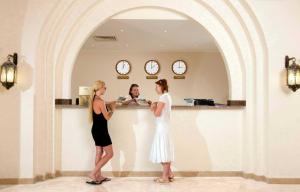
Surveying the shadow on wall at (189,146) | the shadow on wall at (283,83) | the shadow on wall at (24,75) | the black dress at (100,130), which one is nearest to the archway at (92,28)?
the shadow on wall at (24,75)

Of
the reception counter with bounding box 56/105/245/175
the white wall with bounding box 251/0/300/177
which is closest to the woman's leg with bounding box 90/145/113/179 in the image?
the reception counter with bounding box 56/105/245/175

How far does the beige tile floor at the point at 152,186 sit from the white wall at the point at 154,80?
8290mm

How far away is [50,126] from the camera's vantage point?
7.09m

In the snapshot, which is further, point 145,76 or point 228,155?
point 145,76

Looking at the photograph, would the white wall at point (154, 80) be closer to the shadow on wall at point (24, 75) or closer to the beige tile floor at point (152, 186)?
the beige tile floor at point (152, 186)

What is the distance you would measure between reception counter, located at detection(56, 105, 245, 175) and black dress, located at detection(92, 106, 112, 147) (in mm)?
733

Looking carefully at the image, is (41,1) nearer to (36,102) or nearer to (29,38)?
(29,38)

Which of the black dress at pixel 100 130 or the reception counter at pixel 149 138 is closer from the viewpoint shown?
the black dress at pixel 100 130

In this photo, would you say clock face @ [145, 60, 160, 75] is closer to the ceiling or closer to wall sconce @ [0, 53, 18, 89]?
the ceiling

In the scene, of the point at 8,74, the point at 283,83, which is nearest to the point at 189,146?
the point at 283,83

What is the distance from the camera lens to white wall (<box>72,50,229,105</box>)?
1514cm

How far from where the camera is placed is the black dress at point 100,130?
6520mm

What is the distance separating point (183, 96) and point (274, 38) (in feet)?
28.1

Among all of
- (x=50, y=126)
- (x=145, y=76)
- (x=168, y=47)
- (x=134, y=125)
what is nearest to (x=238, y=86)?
(x=134, y=125)
